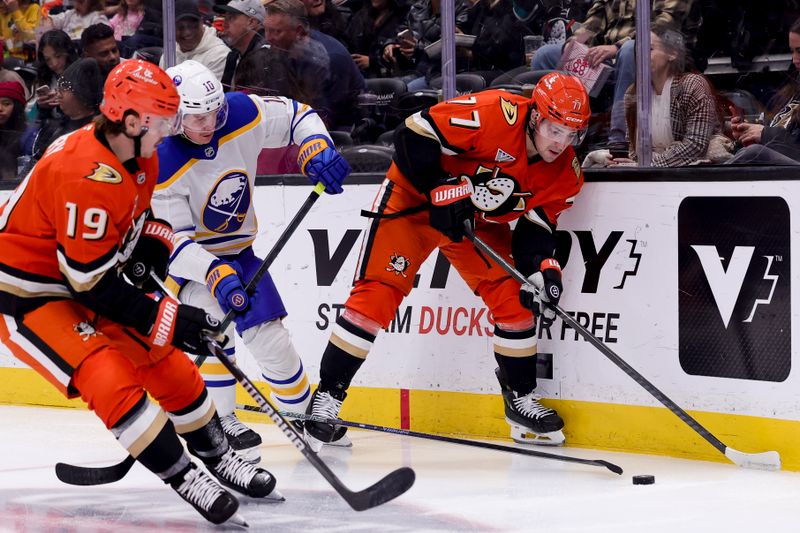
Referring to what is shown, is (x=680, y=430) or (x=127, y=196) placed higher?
(x=127, y=196)

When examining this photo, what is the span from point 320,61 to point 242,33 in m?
0.37

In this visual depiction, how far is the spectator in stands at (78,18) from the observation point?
16.4 ft

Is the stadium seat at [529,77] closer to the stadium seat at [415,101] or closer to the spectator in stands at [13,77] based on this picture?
the stadium seat at [415,101]

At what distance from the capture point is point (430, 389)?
4.21 meters

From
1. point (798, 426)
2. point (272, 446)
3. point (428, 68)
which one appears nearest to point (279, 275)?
point (272, 446)

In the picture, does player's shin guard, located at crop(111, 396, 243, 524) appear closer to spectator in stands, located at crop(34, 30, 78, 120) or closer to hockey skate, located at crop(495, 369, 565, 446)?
hockey skate, located at crop(495, 369, 565, 446)

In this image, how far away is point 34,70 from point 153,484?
246cm

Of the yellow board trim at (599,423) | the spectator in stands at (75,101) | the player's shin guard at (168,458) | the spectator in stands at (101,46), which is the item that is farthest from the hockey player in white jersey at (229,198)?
the spectator in stands at (75,101)

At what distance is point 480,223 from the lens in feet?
12.9

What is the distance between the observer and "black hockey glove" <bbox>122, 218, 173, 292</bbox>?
10.2 ft

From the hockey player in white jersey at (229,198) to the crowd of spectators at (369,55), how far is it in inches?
22.8

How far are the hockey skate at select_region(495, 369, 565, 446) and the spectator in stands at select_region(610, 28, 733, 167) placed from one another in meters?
0.85

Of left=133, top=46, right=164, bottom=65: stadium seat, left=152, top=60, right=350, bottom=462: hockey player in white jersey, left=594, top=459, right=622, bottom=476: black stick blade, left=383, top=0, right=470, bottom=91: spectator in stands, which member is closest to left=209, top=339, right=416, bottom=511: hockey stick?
left=152, top=60, right=350, bottom=462: hockey player in white jersey

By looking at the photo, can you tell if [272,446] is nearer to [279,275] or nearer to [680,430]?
[279,275]
